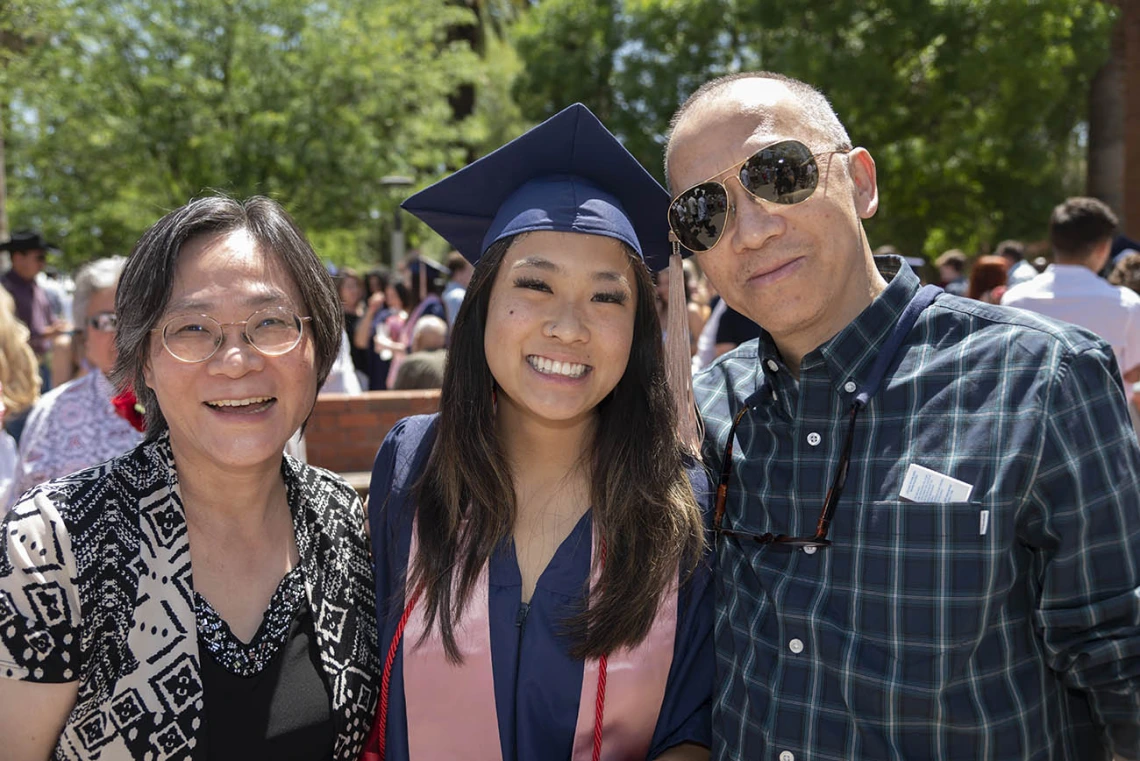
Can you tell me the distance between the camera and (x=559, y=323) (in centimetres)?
236

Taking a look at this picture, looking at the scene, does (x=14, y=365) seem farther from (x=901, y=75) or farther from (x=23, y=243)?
(x=901, y=75)

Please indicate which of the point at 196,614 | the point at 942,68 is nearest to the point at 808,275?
the point at 196,614

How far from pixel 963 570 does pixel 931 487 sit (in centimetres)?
17

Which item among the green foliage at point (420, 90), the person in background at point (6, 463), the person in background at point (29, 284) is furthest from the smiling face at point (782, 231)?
the green foliage at point (420, 90)

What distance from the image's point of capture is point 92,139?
45.2ft

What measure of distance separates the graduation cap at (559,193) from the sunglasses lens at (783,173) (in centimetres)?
36

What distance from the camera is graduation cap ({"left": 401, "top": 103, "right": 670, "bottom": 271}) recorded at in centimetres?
249

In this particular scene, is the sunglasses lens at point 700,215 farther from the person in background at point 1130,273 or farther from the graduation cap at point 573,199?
the person in background at point 1130,273

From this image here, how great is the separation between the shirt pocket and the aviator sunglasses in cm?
72

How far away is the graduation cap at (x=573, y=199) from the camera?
2496mm

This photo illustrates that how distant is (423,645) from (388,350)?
7848mm

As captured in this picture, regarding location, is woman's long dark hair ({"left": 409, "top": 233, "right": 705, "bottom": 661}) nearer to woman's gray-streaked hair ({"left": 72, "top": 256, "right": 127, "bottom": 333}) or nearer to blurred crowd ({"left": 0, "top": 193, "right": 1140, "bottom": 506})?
blurred crowd ({"left": 0, "top": 193, "right": 1140, "bottom": 506})

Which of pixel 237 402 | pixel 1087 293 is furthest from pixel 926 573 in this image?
pixel 1087 293

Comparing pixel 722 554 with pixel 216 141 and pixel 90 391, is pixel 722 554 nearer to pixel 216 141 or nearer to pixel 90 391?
pixel 90 391
